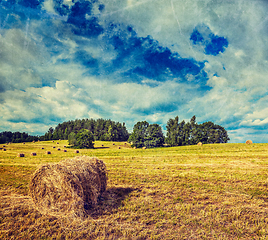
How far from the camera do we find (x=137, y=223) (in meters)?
5.79

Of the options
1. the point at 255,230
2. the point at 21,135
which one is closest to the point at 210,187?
the point at 255,230

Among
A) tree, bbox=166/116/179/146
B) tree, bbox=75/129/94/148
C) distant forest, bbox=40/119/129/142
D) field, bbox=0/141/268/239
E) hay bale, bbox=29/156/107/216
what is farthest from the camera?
distant forest, bbox=40/119/129/142

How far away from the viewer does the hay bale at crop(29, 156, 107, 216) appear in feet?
22.3

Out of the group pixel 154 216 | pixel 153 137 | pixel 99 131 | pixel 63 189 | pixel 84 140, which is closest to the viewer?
pixel 154 216

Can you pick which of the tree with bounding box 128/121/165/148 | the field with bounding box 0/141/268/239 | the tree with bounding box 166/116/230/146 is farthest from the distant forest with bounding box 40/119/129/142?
the field with bounding box 0/141/268/239

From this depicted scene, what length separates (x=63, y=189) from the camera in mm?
7004

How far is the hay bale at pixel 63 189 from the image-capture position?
6801mm

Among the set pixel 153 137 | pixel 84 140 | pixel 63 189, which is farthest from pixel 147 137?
pixel 63 189

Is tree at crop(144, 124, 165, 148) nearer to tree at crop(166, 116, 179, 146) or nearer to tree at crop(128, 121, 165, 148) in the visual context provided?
tree at crop(128, 121, 165, 148)

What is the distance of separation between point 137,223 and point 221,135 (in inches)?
3409

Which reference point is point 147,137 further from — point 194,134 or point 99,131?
point 99,131

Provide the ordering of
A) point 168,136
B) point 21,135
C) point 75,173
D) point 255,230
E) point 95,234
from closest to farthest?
point 95,234 → point 255,230 → point 75,173 → point 168,136 → point 21,135

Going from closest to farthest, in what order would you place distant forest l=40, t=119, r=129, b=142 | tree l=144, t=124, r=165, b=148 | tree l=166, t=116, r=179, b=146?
1. tree l=144, t=124, r=165, b=148
2. tree l=166, t=116, r=179, b=146
3. distant forest l=40, t=119, r=129, b=142

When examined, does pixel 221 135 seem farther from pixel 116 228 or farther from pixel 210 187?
pixel 116 228
